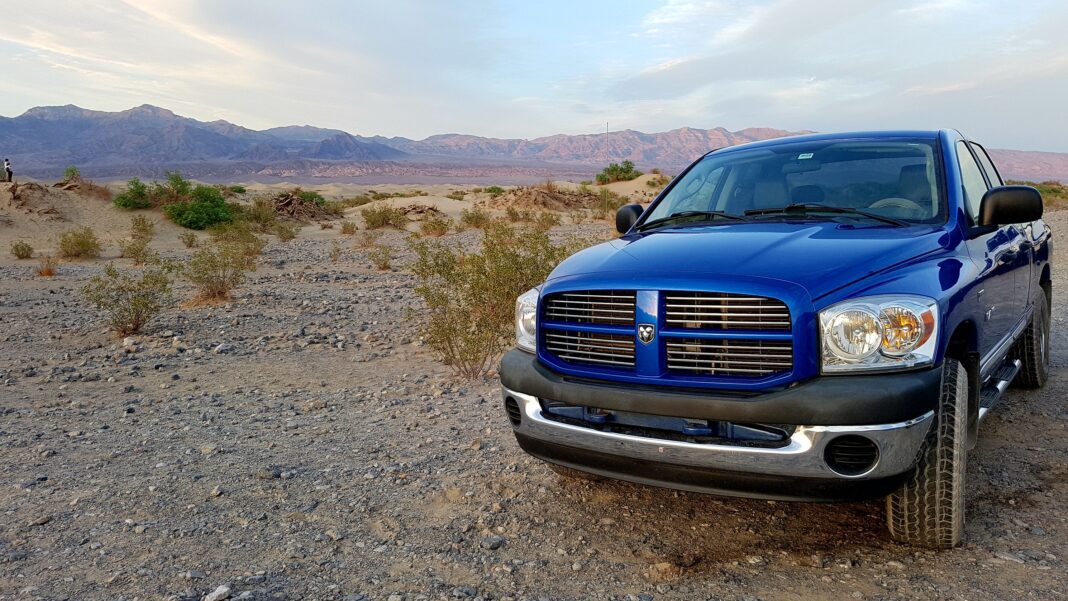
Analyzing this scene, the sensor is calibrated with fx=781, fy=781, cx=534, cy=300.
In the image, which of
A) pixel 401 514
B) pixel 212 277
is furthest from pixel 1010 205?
pixel 212 277

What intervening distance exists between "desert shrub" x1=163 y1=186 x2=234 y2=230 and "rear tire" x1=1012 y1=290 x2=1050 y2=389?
23.5 metres

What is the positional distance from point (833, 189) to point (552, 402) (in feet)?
6.68

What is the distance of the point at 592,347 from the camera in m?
3.29

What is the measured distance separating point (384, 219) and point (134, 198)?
8.31 meters

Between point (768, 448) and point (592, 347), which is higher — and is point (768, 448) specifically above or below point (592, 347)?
below

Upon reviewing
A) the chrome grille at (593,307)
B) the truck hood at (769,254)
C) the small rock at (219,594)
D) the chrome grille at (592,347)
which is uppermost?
the truck hood at (769,254)

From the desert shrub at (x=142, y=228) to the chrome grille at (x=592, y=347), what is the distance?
2103 cm

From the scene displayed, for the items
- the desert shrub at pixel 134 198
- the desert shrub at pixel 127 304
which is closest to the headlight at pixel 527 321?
the desert shrub at pixel 127 304

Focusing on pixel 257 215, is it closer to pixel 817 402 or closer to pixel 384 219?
pixel 384 219

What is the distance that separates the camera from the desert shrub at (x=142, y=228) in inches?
881

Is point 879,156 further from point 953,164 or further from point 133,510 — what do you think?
point 133,510

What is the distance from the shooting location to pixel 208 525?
371cm

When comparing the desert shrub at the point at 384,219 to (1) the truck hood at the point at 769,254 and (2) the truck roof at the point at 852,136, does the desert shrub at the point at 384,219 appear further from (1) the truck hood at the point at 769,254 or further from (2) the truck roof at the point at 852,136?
(1) the truck hood at the point at 769,254

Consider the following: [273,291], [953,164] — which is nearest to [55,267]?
[273,291]
